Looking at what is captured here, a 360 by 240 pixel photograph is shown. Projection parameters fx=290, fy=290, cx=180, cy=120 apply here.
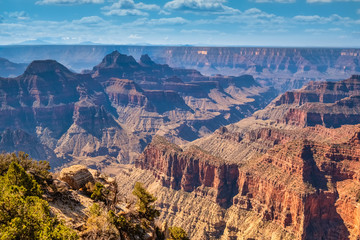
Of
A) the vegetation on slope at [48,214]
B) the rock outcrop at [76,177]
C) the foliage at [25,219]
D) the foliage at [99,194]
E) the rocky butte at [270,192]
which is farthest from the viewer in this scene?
the rocky butte at [270,192]

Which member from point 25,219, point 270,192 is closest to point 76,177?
point 25,219

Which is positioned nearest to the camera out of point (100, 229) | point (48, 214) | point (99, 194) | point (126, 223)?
point (48, 214)

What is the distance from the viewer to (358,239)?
8094cm

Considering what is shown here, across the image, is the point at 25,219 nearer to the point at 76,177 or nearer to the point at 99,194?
the point at 99,194

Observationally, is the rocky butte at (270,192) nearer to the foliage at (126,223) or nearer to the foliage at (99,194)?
the foliage at (126,223)

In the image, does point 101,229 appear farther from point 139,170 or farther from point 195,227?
point 139,170

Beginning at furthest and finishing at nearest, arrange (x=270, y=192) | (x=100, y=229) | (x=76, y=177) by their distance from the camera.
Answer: (x=270, y=192) → (x=76, y=177) → (x=100, y=229)

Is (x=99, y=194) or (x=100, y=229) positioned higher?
(x=100, y=229)

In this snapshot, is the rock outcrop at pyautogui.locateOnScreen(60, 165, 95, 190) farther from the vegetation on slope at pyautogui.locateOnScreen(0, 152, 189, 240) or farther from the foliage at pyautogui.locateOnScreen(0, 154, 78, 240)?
the foliage at pyautogui.locateOnScreen(0, 154, 78, 240)

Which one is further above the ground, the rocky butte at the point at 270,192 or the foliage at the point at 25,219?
the foliage at the point at 25,219

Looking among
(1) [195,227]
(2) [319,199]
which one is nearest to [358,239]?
(2) [319,199]

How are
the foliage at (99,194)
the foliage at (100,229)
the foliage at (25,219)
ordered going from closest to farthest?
the foliage at (25,219) → the foliage at (100,229) → the foliage at (99,194)

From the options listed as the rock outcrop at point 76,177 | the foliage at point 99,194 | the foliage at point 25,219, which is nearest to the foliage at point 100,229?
the foliage at point 25,219

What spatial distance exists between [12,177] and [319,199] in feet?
281
